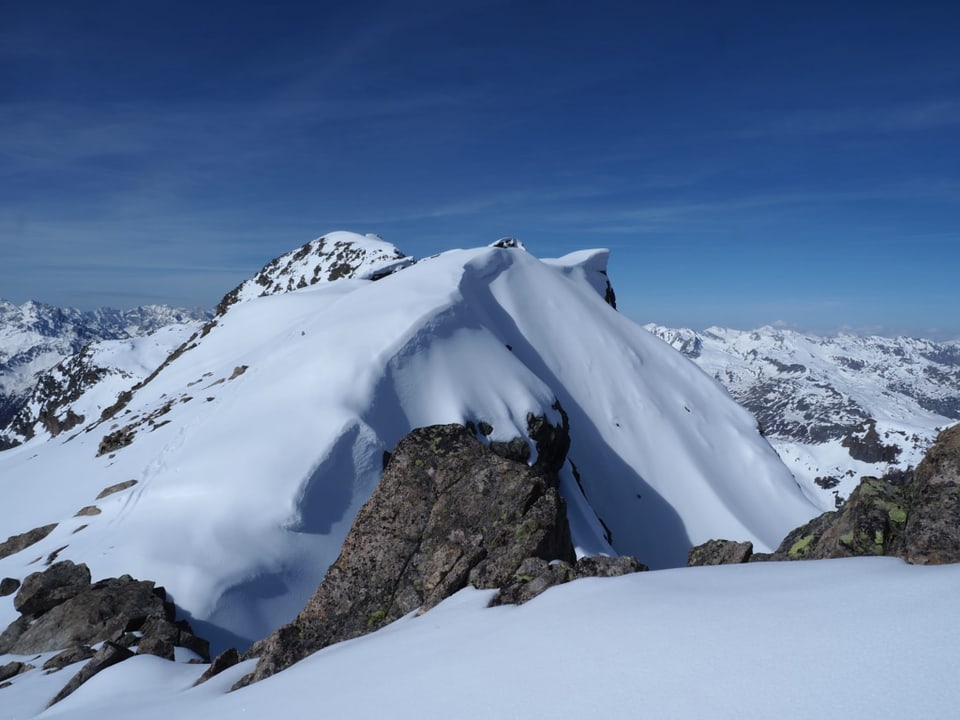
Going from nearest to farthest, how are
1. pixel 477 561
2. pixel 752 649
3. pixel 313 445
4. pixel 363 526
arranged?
pixel 752 649
pixel 477 561
pixel 363 526
pixel 313 445

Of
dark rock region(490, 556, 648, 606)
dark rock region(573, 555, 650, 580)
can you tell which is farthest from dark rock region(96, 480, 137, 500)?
dark rock region(573, 555, 650, 580)

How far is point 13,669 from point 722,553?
61.1ft

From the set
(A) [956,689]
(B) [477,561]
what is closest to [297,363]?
(B) [477,561]

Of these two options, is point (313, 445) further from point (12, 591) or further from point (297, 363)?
point (12, 591)

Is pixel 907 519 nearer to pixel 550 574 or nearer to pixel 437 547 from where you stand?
pixel 550 574

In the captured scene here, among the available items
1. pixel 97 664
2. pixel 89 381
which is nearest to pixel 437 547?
pixel 97 664

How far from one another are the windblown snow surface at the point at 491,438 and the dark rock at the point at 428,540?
1329 mm

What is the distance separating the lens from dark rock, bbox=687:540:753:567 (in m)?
12.2

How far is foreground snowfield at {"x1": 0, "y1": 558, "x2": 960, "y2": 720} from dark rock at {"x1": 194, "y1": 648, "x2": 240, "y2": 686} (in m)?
1.40

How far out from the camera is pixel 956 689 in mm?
4301

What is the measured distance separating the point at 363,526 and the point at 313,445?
411 inches

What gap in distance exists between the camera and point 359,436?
26094 millimetres

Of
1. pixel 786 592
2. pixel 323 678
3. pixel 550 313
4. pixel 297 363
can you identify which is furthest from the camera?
pixel 550 313

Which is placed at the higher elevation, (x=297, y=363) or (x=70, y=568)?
(x=297, y=363)
